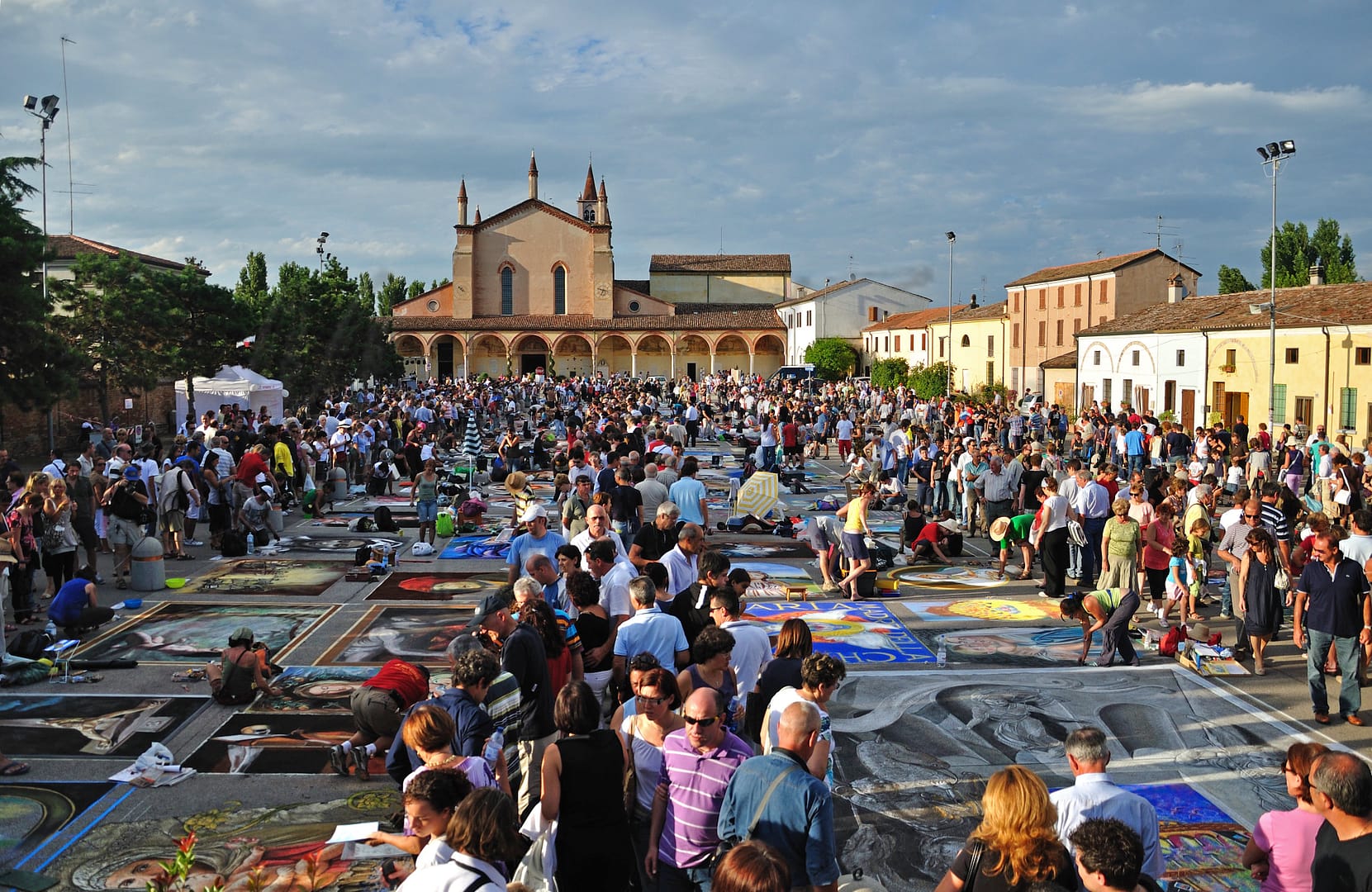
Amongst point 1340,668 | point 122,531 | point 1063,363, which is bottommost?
point 1340,668

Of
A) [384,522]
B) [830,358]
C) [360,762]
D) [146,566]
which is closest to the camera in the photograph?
[360,762]

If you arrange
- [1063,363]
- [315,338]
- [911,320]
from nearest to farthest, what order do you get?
[315,338] → [1063,363] → [911,320]

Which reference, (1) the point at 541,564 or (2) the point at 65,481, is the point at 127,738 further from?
(2) the point at 65,481

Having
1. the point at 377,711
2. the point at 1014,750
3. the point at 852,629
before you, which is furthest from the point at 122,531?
the point at 1014,750

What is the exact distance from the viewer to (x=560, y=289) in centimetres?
7156

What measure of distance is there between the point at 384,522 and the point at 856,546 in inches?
306

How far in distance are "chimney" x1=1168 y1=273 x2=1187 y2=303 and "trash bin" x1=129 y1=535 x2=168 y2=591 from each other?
40.8 meters

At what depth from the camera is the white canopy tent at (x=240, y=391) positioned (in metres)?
25.9

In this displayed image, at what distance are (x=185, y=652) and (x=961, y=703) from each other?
22.4ft

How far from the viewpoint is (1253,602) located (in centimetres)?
898

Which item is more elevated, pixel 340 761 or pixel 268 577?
pixel 268 577

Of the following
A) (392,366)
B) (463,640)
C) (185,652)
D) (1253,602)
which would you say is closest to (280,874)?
(463,640)

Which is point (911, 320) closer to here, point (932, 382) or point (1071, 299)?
point (932, 382)

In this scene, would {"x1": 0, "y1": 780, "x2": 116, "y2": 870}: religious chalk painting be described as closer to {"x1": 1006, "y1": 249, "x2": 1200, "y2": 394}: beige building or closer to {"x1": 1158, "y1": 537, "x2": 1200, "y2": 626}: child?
{"x1": 1158, "y1": 537, "x2": 1200, "y2": 626}: child
